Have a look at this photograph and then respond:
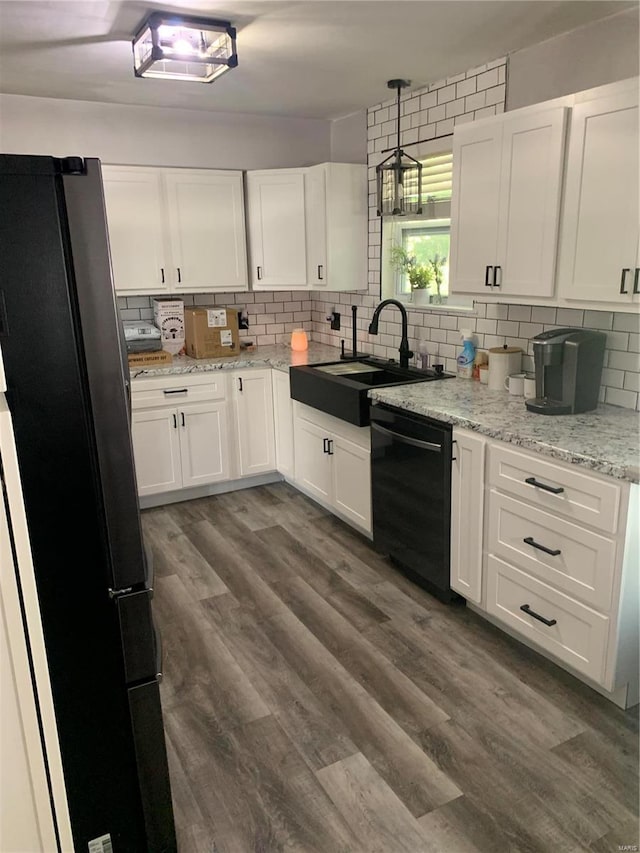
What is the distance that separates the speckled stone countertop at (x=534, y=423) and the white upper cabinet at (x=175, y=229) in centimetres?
177

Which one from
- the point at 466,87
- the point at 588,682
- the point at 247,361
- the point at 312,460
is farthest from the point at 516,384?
the point at 247,361

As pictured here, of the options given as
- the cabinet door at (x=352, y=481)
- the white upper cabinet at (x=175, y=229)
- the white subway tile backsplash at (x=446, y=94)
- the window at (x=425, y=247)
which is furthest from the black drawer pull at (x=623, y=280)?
the white upper cabinet at (x=175, y=229)

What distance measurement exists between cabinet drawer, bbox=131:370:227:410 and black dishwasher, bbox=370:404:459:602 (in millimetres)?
1349

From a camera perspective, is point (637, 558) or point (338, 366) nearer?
point (637, 558)

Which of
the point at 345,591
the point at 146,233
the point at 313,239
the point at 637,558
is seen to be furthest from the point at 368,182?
the point at 637,558

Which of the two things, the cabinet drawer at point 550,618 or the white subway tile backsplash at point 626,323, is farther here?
the white subway tile backsplash at point 626,323

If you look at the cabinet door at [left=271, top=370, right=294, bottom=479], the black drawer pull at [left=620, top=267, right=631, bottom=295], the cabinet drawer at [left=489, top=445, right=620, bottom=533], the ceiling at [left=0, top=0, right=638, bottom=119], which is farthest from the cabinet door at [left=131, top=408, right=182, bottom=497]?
the black drawer pull at [left=620, top=267, right=631, bottom=295]

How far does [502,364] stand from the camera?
308 cm

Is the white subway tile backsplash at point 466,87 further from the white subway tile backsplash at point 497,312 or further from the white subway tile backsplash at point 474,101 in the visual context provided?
the white subway tile backsplash at point 497,312

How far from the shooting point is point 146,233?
4.05 metres

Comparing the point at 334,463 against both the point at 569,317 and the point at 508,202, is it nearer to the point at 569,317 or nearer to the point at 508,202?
the point at 569,317

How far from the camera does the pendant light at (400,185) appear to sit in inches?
131

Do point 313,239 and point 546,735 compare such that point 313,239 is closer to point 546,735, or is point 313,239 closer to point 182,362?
point 182,362

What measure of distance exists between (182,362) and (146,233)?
2.82 feet
